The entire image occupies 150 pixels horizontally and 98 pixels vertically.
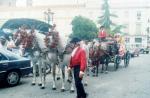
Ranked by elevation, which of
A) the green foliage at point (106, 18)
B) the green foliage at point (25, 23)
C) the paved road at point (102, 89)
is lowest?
the paved road at point (102, 89)

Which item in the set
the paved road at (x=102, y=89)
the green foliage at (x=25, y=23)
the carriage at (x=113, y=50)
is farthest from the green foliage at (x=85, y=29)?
the paved road at (x=102, y=89)

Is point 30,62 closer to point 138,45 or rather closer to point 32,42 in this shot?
point 32,42

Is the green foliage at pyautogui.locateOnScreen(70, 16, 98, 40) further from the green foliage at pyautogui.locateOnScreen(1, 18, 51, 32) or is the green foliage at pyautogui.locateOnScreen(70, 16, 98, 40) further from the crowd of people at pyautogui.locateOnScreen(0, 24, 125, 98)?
the crowd of people at pyautogui.locateOnScreen(0, 24, 125, 98)

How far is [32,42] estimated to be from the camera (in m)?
14.3

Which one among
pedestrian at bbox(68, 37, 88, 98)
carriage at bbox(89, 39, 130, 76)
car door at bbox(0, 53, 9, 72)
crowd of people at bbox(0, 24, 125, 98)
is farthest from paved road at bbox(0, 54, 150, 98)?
carriage at bbox(89, 39, 130, 76)

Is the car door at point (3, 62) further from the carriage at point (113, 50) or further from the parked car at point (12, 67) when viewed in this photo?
the carriage at point (113, 50)

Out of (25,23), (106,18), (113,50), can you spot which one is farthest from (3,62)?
(106,18)

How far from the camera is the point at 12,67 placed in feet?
47.0

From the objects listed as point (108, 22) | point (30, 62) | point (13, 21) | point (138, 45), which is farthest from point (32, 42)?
point (138, 45)

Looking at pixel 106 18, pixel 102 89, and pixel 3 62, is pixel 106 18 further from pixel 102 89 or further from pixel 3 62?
pixel 102 89

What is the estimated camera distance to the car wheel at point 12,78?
14.1 metres

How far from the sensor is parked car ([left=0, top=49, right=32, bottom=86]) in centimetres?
1396

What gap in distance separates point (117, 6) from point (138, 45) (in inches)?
421

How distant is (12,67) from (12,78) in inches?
16.3
